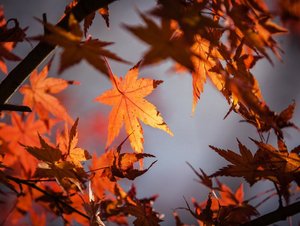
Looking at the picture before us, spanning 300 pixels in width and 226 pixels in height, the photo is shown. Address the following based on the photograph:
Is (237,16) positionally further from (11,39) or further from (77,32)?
(11,39)

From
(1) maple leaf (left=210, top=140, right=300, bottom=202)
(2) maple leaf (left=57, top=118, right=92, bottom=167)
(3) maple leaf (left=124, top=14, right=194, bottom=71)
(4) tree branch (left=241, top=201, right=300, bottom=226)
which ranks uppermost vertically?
(3) maple leaf (left=124, top=14, right=194, bottom=71)

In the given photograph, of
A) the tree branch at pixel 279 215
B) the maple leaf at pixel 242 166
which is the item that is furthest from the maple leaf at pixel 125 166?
the tree branch at pixel 279 215

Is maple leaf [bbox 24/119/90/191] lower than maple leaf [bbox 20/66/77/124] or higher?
lower

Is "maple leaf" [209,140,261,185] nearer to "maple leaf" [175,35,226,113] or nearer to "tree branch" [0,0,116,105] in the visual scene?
"maple leaf" [175,35,226,113]

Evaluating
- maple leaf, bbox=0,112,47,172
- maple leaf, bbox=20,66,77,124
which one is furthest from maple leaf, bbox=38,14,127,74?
maple leaf, bbox=0,112,47,172

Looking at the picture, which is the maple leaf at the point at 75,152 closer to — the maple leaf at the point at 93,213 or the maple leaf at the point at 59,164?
the maple leaf at the point at 59,164
